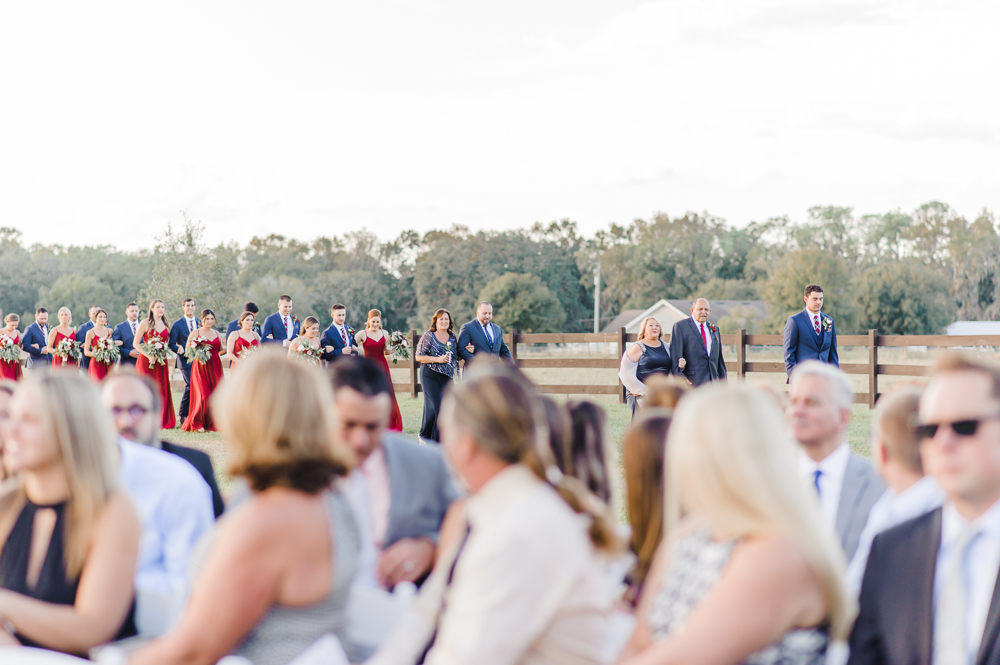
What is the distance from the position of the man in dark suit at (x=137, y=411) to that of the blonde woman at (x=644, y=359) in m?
7.26

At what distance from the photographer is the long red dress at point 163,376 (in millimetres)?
15430

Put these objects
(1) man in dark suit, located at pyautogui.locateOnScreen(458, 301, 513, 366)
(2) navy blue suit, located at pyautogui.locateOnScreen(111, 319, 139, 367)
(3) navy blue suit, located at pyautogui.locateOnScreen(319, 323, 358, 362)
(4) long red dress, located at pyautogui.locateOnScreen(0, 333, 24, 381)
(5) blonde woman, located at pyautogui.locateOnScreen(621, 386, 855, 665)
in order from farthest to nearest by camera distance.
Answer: (4) long red dress, located at pyautogui.locateOnScreen(0, 333, 24, 381), (2) navy blue suit, located at pyautogui.locateOnScreen(111, 319, 139, 367), (3) navy blue suit, located at pyautogui.locateOnScreen(319, 323, 358, 362), (1) man in dark suit, located at pyautogui.locateOnScreen(458, 301, 513, 366), (5) blonde woman, located at pyautogui.locateOnScreen(621, 386, 855, 665)

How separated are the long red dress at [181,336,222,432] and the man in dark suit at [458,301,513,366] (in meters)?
4.31

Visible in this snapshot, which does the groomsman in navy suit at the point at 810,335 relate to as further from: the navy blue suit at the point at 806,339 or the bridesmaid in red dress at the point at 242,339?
the bridesmaid in red dress at the point at 242,339

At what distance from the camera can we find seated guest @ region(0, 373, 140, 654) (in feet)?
9.90

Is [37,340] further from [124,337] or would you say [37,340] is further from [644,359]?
[644,359]

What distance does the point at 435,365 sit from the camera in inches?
508

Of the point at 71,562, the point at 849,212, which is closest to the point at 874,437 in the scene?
the point at 71,562

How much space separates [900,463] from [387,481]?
74.9 inches

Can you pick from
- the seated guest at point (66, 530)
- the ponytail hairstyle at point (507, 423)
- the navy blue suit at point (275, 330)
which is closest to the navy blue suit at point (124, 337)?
the navy blue suit at point (275, 330)

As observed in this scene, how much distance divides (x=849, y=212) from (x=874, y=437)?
9694 centimetres

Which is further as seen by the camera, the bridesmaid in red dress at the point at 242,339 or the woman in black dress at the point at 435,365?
the bridesmaid in red dress at the point at 242,339

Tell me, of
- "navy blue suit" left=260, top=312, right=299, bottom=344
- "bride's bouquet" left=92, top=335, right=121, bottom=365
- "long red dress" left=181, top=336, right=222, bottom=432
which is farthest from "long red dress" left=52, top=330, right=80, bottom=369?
"navy blue suit" left=260, top=312, right=299, bottom=344

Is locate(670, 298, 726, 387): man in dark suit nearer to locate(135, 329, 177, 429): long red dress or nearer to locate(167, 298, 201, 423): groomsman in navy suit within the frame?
locate(167, 298, 201, 423): groomsman in navy suit
